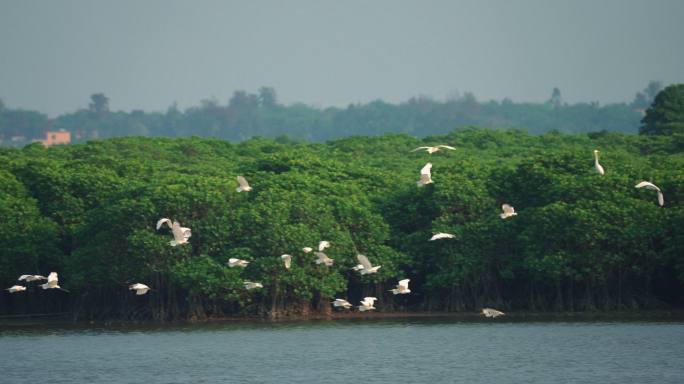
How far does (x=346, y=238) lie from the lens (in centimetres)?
5181

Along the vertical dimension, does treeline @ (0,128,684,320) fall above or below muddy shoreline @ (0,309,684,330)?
above

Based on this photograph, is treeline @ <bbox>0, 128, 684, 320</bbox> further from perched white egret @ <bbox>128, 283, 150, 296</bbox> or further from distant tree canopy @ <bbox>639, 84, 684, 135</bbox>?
distant tree canopy @ <bbox>639, 84, 684, 135</bbox>

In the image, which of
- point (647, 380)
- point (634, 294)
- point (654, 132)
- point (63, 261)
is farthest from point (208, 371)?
point (654, 132)

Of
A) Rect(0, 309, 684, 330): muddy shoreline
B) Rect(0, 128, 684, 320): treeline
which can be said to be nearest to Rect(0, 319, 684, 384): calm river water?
Rect(0, 309, 684, 330): muddy shoreline

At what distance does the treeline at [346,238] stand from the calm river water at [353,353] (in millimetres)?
2207

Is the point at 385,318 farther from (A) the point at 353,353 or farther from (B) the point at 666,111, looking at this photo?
(B) the point at 666,111

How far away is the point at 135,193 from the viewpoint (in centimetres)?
5203

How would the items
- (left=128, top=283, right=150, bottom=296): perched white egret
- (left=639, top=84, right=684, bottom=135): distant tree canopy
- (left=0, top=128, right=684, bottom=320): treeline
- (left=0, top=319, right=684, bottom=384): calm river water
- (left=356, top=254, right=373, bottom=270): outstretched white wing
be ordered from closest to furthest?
1. (left=0, top=319, right=684, bottom=384): calm river water
2. (left=356, top=254, right=373, bottom=270): outstretched white wing
3. (left=128, top=283, right=150, bottom=296): perched white egret
4. (left=0, top=128, right=684, bottom=320): treeline
5. (left=639, top=84, right=684, bottom=135): distant tree canopy

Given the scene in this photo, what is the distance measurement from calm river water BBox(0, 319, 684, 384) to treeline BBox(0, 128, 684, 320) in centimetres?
221

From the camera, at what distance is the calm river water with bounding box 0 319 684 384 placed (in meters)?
37.2

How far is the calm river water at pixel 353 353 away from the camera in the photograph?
37188mm

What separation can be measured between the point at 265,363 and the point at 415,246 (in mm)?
14791

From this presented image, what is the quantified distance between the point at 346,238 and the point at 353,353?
10745mm

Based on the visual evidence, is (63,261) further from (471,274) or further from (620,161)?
(620,161)
